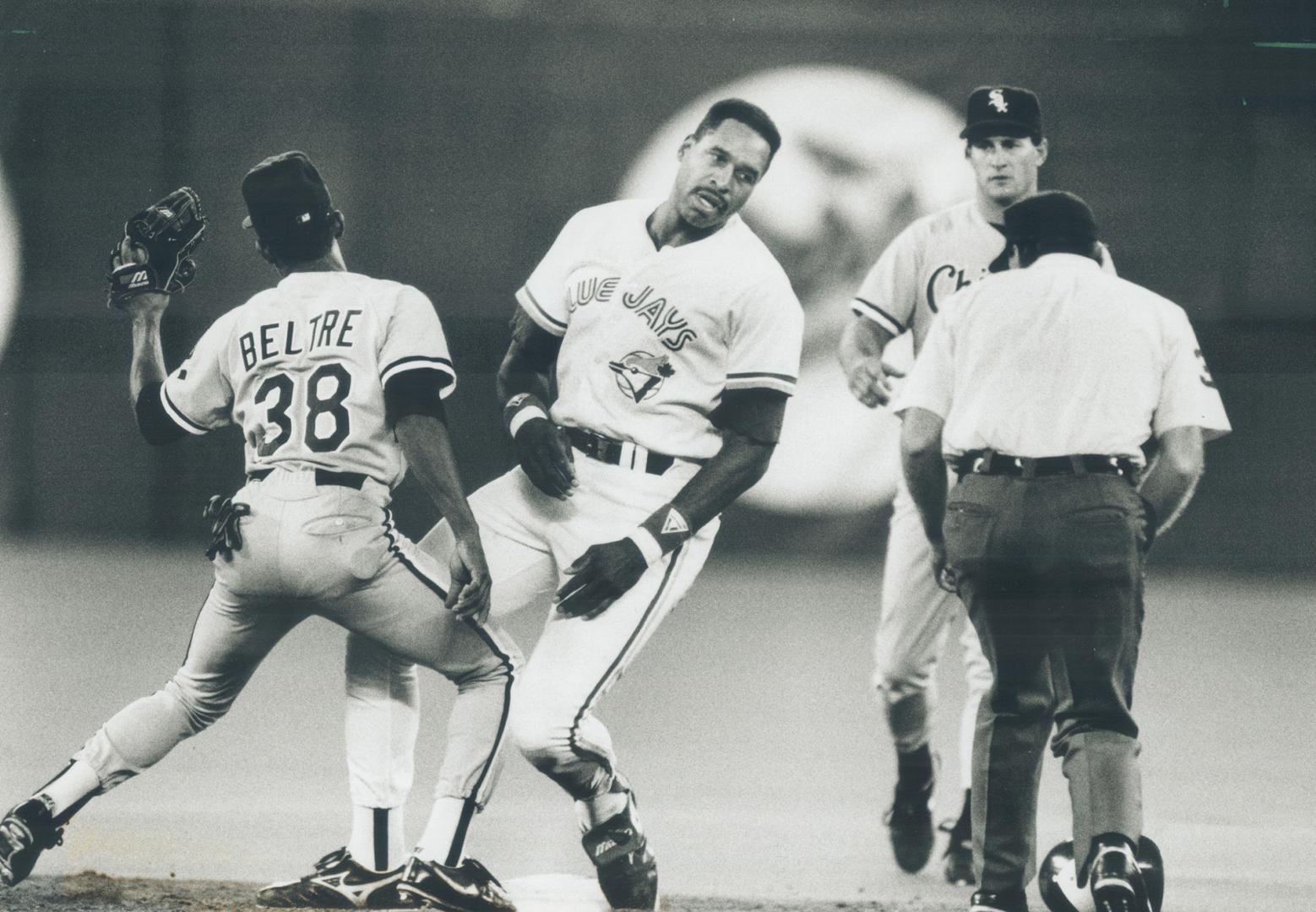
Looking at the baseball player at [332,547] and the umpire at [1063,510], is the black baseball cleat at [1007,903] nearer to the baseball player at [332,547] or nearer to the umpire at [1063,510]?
the umpire at [1063,510]

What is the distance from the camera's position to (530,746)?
9.64 feet

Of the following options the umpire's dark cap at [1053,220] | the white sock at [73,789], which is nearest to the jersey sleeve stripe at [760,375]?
the umpire's dark cap at [1053,220]

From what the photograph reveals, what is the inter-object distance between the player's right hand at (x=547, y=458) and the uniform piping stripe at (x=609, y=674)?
28 centimetres

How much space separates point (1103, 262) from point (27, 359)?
2539 millimetres

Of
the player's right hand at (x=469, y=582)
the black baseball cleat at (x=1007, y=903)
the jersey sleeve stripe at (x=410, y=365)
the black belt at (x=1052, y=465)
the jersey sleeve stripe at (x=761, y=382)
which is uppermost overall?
the jersey sleeve stripe at (x=410, y=365)

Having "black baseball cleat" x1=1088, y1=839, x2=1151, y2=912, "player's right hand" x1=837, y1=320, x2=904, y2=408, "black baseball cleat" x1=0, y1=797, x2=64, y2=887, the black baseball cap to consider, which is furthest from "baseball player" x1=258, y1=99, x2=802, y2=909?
"black baseball cleat" x1=1088, y1=839, x2=1151, y2=912

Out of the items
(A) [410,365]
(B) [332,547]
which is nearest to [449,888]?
(B) [332,547]

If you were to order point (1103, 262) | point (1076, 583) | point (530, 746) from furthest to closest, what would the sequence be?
point (1103, 262)
point (530, 746)
point (1076, 583)

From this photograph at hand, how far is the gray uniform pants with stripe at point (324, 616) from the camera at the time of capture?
2.96m

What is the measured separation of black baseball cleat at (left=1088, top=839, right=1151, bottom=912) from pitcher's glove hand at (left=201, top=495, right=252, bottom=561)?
1830mm

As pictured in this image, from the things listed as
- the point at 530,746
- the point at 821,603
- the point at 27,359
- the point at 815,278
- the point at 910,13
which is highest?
the point at 910,13

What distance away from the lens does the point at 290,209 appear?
318 cm

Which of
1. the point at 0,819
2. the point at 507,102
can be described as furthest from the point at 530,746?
the point at 507,102

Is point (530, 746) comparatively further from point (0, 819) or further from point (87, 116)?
point (87, 116)
